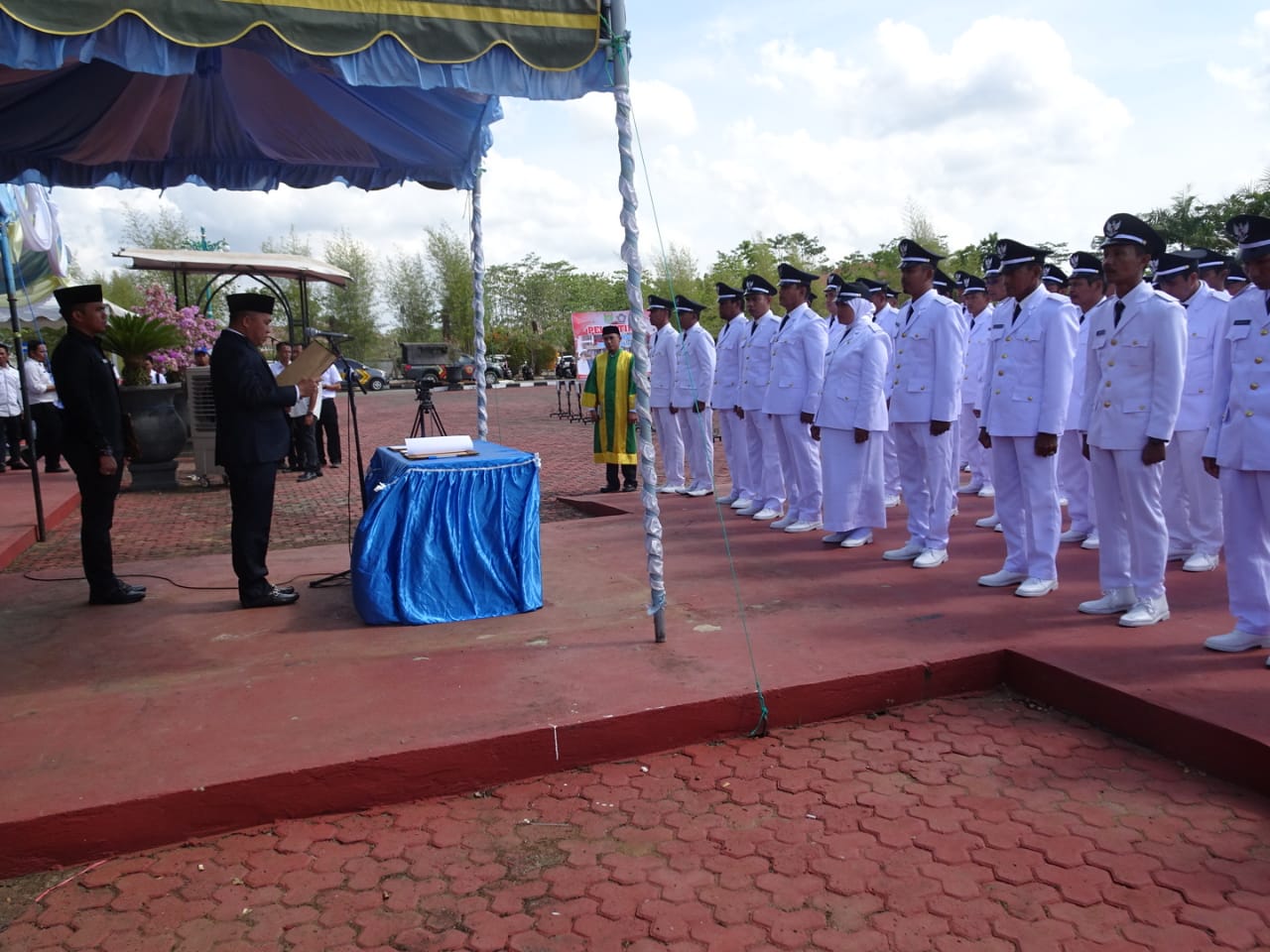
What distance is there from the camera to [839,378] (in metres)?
6.67

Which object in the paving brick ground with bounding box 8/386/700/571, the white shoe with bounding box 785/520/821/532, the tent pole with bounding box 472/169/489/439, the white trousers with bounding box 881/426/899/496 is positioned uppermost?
the tent pole with bounding box 472/169/489/439

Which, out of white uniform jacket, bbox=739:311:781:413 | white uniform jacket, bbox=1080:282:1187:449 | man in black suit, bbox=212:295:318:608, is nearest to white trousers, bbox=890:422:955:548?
white uniform jacket, bbox=1080:282:1187:449

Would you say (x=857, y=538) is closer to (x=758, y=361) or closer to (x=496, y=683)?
(x=758, y=361)

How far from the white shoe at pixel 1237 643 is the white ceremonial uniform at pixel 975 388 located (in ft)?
13.8

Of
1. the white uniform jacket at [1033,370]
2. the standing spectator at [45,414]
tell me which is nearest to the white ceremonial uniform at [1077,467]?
the white uniform jacket at [1033,370]

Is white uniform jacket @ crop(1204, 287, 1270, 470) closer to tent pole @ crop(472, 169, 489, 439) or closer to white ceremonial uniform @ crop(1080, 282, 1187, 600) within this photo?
white ceremonial uniform @ crop(1080, 282, 1187, 600)

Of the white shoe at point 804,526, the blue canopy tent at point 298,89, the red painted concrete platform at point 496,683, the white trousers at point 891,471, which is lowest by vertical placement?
the red painted concrete platform at point 496,683

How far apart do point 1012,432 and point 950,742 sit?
2.28 meters

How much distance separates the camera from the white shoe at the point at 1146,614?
4.53 meters

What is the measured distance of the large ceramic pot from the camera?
11.7 meters

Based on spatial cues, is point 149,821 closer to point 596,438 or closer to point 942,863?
point 942,863

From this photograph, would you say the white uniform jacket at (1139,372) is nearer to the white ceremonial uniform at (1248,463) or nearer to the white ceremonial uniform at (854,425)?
the white ceremonial uniform at (1248,463)

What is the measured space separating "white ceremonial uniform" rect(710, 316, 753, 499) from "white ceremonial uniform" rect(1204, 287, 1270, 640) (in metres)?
4.85

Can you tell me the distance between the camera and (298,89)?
6.24 m
